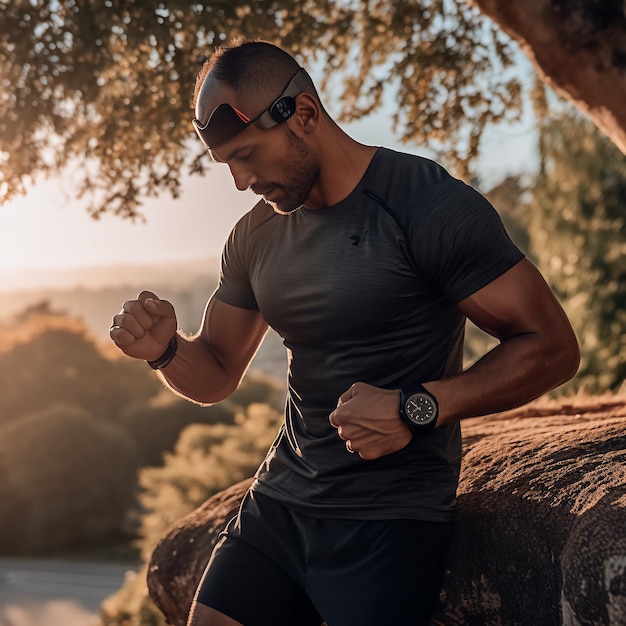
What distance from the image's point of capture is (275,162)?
286 centimetres

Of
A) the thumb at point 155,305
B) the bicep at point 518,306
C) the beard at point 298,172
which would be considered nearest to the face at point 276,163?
the beard at point 298,172

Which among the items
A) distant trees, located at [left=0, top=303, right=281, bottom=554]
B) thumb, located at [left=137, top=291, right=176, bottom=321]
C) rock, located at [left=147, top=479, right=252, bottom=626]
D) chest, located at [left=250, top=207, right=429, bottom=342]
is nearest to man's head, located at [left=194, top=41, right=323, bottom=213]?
chest, located at [left=250, top=207, right=429, bottom=342]

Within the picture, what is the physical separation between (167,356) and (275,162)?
79cm

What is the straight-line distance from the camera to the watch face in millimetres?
2486

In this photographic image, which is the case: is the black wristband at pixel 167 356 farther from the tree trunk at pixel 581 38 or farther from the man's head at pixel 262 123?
the tree trunk at pixel 581 38

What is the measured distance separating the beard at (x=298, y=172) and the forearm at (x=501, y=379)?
712 mm

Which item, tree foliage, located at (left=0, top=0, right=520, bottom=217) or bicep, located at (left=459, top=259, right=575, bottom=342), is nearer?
bicep, located at (left=459, top=259, right=575, bottom=342)

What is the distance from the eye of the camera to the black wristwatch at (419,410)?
97.8 inches

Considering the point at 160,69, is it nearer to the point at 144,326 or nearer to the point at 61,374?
the point at 144,326

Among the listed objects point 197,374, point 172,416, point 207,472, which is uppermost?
point 197,374

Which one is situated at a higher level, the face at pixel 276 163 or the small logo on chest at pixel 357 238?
the face at pixel 276 163

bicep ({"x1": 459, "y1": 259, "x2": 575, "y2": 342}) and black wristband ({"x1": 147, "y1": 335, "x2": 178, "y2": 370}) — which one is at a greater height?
bicep ({"x1": 459, "y1": 259, "x2": 575, "y2": 342})

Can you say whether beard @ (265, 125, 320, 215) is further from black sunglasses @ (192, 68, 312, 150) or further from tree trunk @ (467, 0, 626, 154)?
tree trunk @ (467, 0, 626, 154)

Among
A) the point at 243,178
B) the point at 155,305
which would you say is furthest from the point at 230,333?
the point at 243,178
